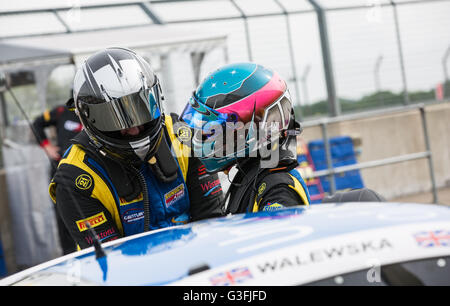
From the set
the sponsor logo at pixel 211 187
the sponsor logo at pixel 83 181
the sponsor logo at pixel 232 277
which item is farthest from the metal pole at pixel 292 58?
the sponsor logo at pixel 232 277

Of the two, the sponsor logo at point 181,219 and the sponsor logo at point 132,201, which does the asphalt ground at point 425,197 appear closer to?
the sponsor logo at point 181,219

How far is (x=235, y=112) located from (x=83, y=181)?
0.75 metres

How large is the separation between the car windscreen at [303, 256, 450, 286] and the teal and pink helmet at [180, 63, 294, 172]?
3.87 ft

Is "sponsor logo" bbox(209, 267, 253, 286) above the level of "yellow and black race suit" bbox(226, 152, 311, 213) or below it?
below

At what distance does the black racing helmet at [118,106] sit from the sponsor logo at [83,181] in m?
0.16

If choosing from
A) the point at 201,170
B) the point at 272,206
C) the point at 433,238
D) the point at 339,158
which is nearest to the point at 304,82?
the point at 339,158

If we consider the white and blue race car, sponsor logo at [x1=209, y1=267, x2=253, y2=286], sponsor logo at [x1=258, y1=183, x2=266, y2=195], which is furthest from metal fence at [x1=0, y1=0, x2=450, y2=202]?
sponsor logo at [x1=209, y1=267, x2=253, y2=286]

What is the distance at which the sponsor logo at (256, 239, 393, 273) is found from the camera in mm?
1319

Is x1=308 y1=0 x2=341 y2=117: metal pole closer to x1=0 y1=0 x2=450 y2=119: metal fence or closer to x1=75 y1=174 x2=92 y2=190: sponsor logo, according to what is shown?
x1=0 y1=0 x2=450 y2=119: metal fence

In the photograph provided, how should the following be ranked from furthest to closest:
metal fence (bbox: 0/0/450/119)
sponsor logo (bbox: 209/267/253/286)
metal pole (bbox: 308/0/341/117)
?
metal pole (bbox: 308/0/341/117)
metal fence (bbox: 0/0/450/119)
sponsor logo (bbox: 209/267/253/286)

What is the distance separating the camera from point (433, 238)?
147 cm

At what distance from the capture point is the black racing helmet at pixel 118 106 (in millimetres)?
2496

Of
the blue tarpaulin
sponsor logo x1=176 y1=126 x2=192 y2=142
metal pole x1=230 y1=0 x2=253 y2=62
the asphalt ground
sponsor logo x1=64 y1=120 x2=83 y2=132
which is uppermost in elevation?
metal pole x1=230 y1=0 x2=253 y2=62
